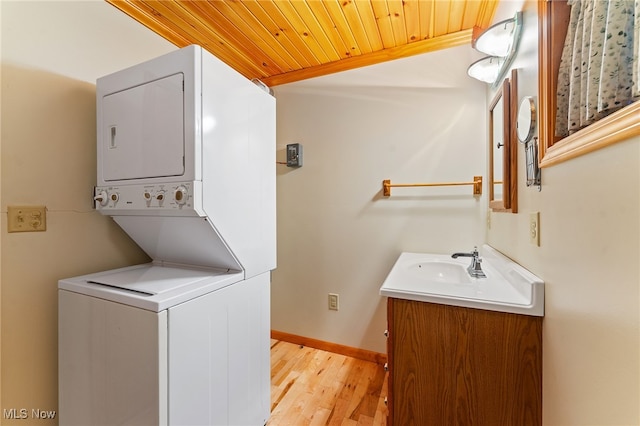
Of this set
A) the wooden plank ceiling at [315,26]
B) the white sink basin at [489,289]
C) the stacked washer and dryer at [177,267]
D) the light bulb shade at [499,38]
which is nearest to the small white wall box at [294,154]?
the wooden plank ceiling at [315,26]

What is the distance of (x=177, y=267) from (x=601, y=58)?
181 cm

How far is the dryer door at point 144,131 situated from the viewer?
1107 millimetres

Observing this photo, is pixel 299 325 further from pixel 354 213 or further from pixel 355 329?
pixel 354 213

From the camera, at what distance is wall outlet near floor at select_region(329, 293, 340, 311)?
90.4 inches

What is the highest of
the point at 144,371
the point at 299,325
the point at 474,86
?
the point at 474,86

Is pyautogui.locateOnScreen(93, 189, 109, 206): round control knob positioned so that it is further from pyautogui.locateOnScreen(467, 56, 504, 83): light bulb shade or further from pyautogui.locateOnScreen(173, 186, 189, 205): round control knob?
pyautogui.locateOnScreen(467, 56, 504, 83): light bulb shade

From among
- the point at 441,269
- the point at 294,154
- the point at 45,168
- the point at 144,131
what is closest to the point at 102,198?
the point at 45,168

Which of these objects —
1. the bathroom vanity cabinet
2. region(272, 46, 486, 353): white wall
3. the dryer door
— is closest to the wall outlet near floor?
region(272, 46, 486, 353): white wall

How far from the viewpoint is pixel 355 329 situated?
2.23 m

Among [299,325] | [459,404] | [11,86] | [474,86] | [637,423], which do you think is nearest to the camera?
[637,423]

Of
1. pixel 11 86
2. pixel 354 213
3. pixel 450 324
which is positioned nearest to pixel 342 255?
pixel 354 213

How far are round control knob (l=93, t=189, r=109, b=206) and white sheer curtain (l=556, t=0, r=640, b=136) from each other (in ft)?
6.07

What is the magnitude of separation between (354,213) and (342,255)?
0.37 metres

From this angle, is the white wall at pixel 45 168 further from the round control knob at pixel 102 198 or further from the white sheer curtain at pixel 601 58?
the white sheer curtain at pixel 601 58
